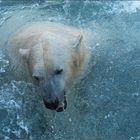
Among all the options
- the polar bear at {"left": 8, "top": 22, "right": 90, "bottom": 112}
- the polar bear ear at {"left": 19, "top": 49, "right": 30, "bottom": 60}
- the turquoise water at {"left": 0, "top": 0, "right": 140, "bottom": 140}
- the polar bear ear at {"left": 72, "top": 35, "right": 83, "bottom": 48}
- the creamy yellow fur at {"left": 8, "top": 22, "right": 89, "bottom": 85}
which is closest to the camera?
the polar bear at {"left": 8, "top": 22, "right": 90, "bottom": 112}

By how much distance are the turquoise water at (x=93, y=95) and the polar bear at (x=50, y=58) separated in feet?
0.87

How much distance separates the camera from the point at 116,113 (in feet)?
20.9

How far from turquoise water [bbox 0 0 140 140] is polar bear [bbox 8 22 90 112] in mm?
264

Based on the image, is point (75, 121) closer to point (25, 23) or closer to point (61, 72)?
point (61, 72)

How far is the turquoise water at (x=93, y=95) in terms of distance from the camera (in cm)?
618

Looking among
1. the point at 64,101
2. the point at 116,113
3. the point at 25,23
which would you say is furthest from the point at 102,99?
the point at 25,23

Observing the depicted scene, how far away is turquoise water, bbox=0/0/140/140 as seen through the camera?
20.3ft

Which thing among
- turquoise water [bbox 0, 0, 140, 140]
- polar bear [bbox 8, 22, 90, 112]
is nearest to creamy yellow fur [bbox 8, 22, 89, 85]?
polar bear [bbox 8, 22, 90, 112]

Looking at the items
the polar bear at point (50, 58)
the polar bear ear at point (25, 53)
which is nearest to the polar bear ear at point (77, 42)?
the polar bear at point (50, 58)

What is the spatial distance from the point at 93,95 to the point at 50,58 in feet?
4.01

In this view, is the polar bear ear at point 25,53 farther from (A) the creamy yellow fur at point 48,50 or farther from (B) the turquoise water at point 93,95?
(B) the turquoise water at point 93,95

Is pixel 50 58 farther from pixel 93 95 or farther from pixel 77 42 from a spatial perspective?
pixel 93 95

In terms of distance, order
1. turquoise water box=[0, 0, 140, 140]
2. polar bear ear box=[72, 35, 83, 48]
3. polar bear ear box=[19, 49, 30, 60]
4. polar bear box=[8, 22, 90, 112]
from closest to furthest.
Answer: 1. polar bear box=[8, 22, 90, 112]
2. polar bear ear box=[19, 49, 30, 60]
3. polar bear ear box=[72, 35, 83, 48]
4. turquoise water box=[0, 0, 140, 140]

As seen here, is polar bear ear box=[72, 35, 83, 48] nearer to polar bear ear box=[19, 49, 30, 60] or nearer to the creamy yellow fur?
the creamy yellow fur
